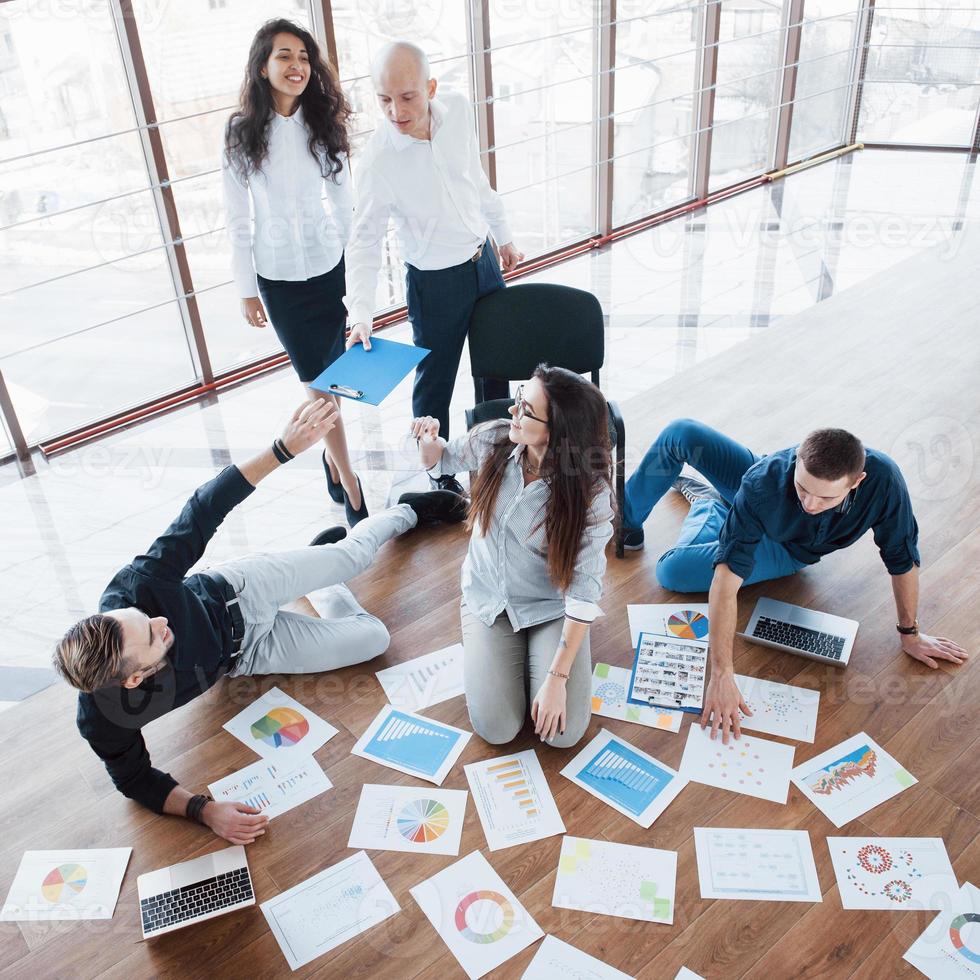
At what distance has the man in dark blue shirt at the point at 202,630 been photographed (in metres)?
2.02

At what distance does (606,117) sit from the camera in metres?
5.37

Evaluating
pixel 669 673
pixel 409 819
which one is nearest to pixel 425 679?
pixel 409 819

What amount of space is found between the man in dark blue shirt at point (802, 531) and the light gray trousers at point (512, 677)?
1.14 feet

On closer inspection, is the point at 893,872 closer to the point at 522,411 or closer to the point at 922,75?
the point at 522,411

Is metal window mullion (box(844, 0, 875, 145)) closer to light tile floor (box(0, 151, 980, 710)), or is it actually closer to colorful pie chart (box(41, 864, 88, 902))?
light tile floor (box(0, 151, 980, 710))

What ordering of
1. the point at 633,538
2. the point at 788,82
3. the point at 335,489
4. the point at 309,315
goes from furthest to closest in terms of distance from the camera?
the point at 788,82
the point at 335,489
the point at 309,315
the point at 633,538

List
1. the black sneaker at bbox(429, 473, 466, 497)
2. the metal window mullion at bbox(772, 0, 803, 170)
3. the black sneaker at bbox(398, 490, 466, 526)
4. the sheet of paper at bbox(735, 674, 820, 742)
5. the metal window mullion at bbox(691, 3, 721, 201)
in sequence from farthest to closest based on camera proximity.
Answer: the metal window mullion at bbox(772, 0, 803, 170)
the metal window mullion at bbox(691, 3, 721, 201)
the black sneaker at bbox(429, 473, 466, 497)
the black sneaker at bbox(398, 490, 466, 526)
the sheet of paper at bbox(735, 674, 820, 742)

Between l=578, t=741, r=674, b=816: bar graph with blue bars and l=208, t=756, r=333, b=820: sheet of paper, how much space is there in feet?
2.21

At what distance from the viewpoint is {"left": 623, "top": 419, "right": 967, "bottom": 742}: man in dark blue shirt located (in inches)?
87.1

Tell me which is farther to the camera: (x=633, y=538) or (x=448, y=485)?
(x=448, y=485)

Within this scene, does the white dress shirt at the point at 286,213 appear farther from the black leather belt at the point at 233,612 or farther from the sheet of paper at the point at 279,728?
the sheet of paper at the point at 279,728

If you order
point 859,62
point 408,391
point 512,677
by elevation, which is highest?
point 859,62

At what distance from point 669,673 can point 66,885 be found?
160 cm

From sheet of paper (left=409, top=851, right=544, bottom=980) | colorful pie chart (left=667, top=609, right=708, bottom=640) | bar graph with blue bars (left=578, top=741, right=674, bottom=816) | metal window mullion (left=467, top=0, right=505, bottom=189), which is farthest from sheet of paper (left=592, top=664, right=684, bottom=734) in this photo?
metal window mullion (left=467, top=0, right=505, bottom=189)
